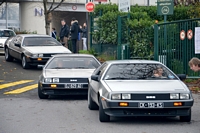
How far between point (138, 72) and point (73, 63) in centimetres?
483

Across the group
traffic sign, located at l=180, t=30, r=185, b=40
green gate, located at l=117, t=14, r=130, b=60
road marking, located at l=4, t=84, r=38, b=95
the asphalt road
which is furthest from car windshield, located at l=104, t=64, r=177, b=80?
green gate, located at l=117, t=14, r=130, b=60

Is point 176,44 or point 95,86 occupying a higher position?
point 176,44

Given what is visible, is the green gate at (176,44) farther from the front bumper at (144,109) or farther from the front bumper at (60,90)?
the front bumper at (144,109)

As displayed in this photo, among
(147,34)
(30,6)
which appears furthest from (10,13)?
(147,34)

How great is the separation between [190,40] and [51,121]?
8.64 m

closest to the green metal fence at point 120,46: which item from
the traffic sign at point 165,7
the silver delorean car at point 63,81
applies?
the traffic sign at point 165,7

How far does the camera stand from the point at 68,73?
15.8m

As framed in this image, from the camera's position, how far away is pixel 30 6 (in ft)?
149

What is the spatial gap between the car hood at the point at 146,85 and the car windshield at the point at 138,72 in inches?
11.5

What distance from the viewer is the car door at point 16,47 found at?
2456 cm

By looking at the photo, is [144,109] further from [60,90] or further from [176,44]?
[176,44]

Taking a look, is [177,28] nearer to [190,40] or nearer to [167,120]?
[190,40]

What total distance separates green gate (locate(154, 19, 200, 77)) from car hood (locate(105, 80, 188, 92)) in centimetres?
727

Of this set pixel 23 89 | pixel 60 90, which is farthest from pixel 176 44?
pixel 60 90
